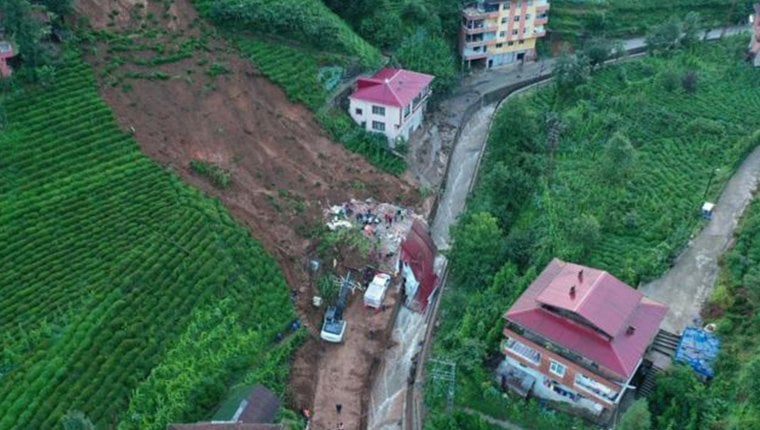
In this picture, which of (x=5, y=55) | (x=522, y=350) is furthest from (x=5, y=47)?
(x=522, y=350)

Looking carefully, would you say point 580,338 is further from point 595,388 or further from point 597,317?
point 595,388

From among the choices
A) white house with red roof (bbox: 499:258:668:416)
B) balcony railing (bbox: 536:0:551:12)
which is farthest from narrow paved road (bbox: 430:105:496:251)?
white house with red roof (bbox: 499:258:668:416)

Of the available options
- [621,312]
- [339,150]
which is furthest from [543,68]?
[621,312]

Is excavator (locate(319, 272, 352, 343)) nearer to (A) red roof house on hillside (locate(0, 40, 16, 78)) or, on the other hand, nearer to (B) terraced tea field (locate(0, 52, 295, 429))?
(B) terraced tea field (locate(0, 52, 295, 429))

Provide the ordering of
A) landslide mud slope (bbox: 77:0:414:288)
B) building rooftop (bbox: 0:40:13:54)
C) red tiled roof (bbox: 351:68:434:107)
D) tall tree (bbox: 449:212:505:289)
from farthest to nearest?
red tiled roof (bbox: 351:68:434:107) → landslide mud slope (bbox: 77:0:414:288) → building rooftop (bbox: 0:40:13:54) → tall tree (bbox: 449:212:505:289)

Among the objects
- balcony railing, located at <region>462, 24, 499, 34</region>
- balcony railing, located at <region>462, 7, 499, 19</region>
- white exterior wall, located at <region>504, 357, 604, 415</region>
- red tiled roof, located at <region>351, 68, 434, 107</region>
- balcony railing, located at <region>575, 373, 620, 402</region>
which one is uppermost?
balcony railing, located at <region>462, 7, 499, 19</region>

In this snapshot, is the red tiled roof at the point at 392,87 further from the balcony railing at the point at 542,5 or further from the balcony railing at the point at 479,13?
the balcony railing at the point at 542,5
